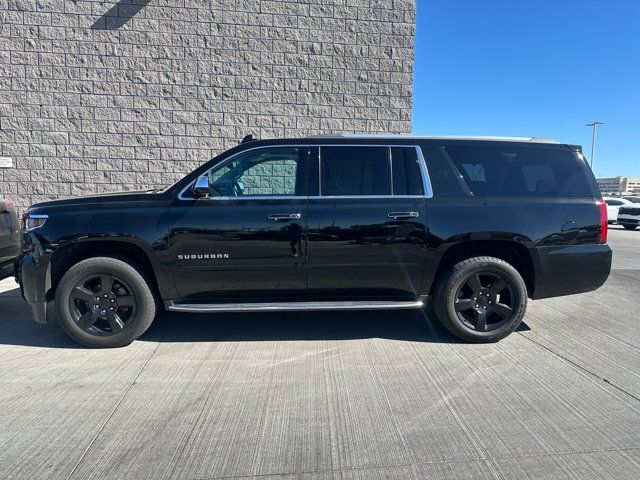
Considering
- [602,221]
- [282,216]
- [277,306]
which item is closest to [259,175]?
[282,216]

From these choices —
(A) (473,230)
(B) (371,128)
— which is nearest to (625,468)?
(A) (473,230)

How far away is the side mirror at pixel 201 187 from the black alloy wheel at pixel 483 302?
2.64 metres

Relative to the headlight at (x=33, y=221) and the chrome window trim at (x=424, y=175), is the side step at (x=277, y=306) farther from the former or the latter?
the headlight at (x=33, y=221)

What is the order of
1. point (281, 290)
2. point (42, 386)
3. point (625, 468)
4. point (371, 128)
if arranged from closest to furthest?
point (625, 468) < point (42, 386) < point (281, 290) < point (371, 128)

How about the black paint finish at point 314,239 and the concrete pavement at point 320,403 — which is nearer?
the concrete pavement at point 320,403

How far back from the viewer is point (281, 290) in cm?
427

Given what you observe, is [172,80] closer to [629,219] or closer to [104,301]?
[104,301]

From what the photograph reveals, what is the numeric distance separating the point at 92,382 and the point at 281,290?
1.76 metres

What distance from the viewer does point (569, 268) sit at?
4.37 meters

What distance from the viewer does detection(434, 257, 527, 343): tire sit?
4301 mm

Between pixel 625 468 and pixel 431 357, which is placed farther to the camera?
pixel 431 357

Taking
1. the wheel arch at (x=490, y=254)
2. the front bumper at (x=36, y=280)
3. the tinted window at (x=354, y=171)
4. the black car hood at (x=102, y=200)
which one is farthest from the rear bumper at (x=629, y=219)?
the front bumper at (x=36, y=280)

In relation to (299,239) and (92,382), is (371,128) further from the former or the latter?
(92,382)

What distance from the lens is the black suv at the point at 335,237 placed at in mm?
4070
